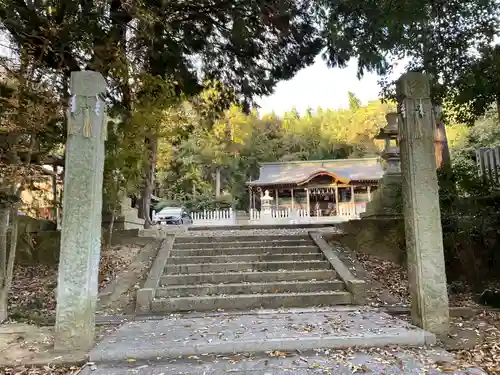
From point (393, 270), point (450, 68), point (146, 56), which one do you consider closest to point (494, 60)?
point (450, 68)

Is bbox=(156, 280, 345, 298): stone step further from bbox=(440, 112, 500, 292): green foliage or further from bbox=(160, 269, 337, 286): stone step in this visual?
bbox=(440, 112, 500, 292): green foliage

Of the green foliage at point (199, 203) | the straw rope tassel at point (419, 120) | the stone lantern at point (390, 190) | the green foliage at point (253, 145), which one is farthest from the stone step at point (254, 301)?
the green foliage at point (199, 203)

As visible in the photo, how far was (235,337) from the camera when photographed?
11.8 ft

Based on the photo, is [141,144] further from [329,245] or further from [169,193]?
[169,193]

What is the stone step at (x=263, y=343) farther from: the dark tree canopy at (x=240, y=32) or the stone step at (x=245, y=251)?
the dark tree canopy at (x=240, y=32)

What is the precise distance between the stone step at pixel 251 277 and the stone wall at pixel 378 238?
152 centimetres

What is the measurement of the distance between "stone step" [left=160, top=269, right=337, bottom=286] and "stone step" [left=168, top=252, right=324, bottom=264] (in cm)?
75

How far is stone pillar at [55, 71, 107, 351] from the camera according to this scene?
11.6 ft

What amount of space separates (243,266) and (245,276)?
1.57ft

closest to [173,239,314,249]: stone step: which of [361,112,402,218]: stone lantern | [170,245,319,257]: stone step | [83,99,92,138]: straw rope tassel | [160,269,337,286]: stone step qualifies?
[170,245,319,257]: stone step

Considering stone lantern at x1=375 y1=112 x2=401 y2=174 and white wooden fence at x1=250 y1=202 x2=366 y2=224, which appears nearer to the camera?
stone lantern at x1=375 y1=112 x2=401 y2=174

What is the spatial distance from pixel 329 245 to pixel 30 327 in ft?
16.8

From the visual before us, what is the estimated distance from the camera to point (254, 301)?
5.16 m

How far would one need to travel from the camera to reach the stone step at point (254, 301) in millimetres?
5059
